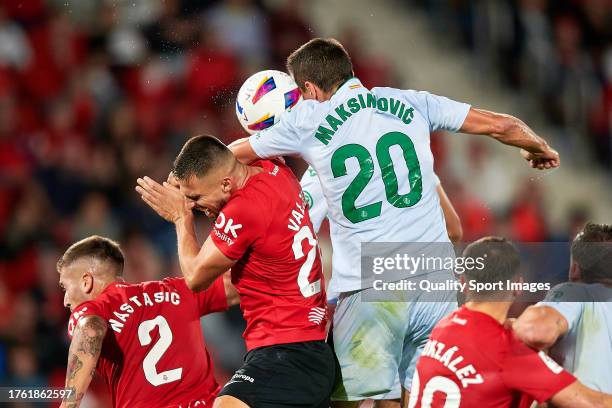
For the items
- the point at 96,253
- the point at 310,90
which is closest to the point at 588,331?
the point at 310,90

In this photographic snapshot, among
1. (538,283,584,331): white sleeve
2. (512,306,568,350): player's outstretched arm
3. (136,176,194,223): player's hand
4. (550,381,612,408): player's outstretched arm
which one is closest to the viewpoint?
(550,381,612,408): player's outstretched arm

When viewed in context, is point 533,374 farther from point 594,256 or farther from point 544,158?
point 544,158

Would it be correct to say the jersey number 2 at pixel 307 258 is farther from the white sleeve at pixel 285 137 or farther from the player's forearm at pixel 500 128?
the player's forearm at pixel 500 128

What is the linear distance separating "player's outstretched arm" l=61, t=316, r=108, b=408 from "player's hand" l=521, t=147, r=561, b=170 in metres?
2.26

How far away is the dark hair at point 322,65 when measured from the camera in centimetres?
507

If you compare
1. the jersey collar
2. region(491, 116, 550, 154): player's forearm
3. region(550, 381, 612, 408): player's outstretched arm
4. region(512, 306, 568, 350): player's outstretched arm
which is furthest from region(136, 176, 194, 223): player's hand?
region(550, 381, 612, 408): player's outstretched arm

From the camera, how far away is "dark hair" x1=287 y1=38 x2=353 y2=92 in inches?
200

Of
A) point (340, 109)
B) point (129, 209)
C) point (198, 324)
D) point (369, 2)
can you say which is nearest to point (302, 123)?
point (340, 109)

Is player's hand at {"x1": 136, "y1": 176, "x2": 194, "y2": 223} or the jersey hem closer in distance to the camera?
the jersey hem

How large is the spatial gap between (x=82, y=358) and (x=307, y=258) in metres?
1.12

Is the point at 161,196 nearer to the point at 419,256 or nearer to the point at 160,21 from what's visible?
the point at 419,256

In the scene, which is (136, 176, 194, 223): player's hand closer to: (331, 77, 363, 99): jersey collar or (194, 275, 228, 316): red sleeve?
(194, 275, 228, 316): red sleeve

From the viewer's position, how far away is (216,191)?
4.88 metres

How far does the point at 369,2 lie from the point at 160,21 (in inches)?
113
